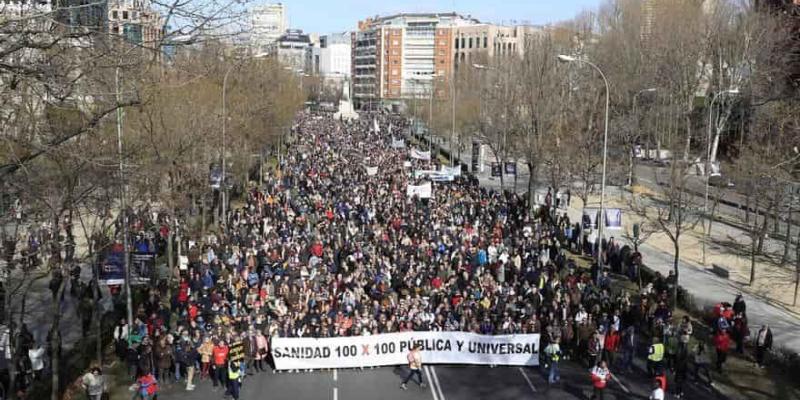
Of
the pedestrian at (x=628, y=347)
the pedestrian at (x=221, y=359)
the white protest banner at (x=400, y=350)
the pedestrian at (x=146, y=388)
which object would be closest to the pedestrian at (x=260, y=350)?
the white protest banner at (x=400, y=350)

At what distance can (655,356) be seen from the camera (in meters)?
18.1

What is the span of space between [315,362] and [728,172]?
28.7 metres

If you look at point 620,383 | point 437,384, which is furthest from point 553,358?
point 437,384

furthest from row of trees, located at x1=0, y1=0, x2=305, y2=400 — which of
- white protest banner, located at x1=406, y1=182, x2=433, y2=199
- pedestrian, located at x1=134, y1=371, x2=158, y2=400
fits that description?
white protest banner, located at x1=406, y1=182, x2=433, y2=199

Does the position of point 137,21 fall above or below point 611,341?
above

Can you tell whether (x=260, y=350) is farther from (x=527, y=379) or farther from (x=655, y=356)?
(x=655, y=356)

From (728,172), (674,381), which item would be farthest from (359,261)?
(728,172)

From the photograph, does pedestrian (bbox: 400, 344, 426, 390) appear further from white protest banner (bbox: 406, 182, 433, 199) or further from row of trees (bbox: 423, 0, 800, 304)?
white protest banner (bbox: 406, 182, 433, 199)

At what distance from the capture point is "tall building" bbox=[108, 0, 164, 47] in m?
8.27

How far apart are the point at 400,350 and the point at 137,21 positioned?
40.1 ft

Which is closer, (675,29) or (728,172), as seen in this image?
(728,172)

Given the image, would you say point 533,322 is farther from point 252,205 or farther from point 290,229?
point 252,205

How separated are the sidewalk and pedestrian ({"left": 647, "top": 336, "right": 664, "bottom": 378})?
4.94m

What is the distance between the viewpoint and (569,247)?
112 ft
